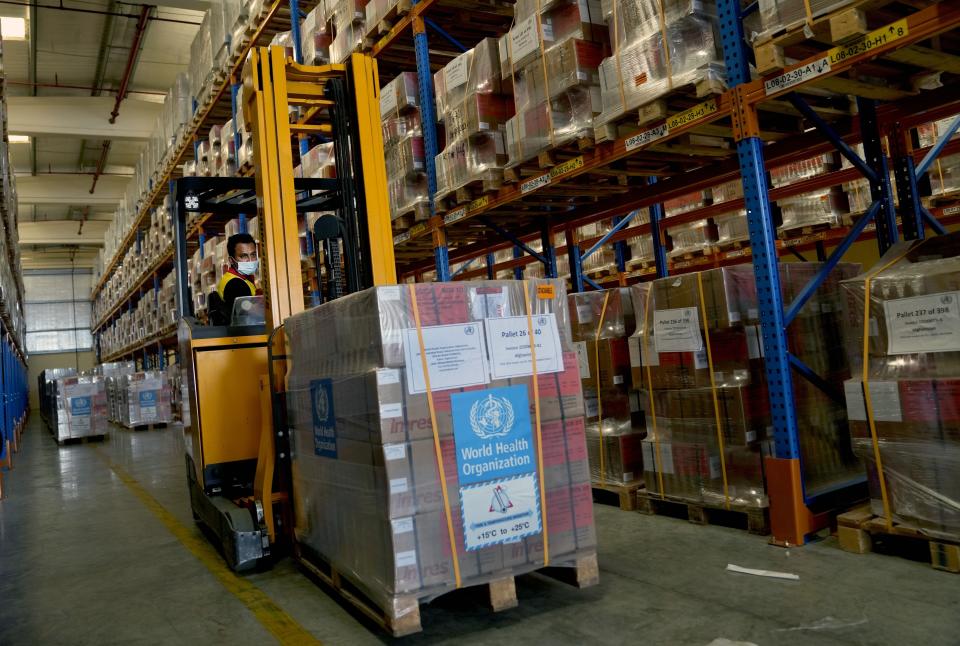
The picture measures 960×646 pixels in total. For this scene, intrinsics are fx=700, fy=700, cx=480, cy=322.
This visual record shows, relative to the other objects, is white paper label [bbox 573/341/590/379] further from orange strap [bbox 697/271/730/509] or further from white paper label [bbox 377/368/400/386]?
white paper label [bbox 377/368/400/386]

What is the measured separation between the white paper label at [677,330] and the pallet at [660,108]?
1078 millimetres

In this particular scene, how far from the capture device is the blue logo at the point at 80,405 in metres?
12.9

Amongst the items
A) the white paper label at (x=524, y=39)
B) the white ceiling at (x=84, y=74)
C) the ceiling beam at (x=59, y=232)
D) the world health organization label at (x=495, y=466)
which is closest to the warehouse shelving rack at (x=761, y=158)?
the white paper label at (x=524, y=39)

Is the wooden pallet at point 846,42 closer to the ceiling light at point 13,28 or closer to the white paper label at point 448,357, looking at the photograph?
the white paper label at point 448,357

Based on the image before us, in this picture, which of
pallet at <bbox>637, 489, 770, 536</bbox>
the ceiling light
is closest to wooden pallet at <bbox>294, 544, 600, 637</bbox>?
pallet at <bbox>637, 489, 770, 536</bbox>

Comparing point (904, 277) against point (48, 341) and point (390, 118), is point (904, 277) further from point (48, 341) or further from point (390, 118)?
point (48, 341)

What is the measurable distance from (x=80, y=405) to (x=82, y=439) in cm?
104

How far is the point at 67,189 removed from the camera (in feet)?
69.2

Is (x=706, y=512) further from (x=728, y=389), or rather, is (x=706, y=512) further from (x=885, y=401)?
(x=885, y=401)

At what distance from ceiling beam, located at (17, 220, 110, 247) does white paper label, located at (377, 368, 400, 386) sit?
2591cm

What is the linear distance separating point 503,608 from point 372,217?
2.26m

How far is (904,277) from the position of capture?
3.07 m

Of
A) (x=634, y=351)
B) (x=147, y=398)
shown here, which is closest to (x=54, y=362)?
(x=147, y=398)

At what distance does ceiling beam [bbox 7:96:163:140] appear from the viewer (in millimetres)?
14078
